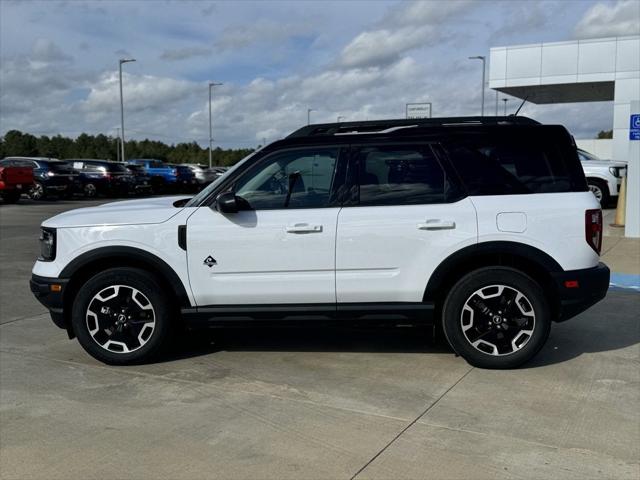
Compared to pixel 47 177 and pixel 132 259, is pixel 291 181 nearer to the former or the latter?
pixel 132 259

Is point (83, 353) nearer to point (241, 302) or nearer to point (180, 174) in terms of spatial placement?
point (241, 302)

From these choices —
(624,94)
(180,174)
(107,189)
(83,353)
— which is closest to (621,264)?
(83,353)

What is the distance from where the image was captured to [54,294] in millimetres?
5199

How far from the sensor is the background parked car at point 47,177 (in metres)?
26.0

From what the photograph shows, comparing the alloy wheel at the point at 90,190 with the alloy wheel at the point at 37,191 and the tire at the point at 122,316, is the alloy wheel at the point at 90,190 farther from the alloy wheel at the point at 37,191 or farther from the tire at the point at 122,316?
the tire at the point at 122,316

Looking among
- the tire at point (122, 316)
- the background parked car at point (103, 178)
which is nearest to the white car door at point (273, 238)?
the tire at point (122, 316)

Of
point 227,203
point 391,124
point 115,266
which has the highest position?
point 391,124

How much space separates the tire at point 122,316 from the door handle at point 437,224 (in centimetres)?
211

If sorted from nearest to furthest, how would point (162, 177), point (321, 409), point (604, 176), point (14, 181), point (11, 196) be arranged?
point (321, 409)
point (604, 176)
point (14, 181)
point (11, 196)
point (162, 177)

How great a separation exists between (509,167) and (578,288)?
1.05 metres

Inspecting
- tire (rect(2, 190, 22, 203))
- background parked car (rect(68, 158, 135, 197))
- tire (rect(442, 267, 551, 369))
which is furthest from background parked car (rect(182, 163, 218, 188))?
tire (rect(442, 267, 551, 369))

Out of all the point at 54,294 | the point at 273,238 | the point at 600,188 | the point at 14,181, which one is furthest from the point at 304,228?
the point at 14,181

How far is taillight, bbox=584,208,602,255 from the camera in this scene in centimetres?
487

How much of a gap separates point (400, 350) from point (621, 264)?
223 inches
